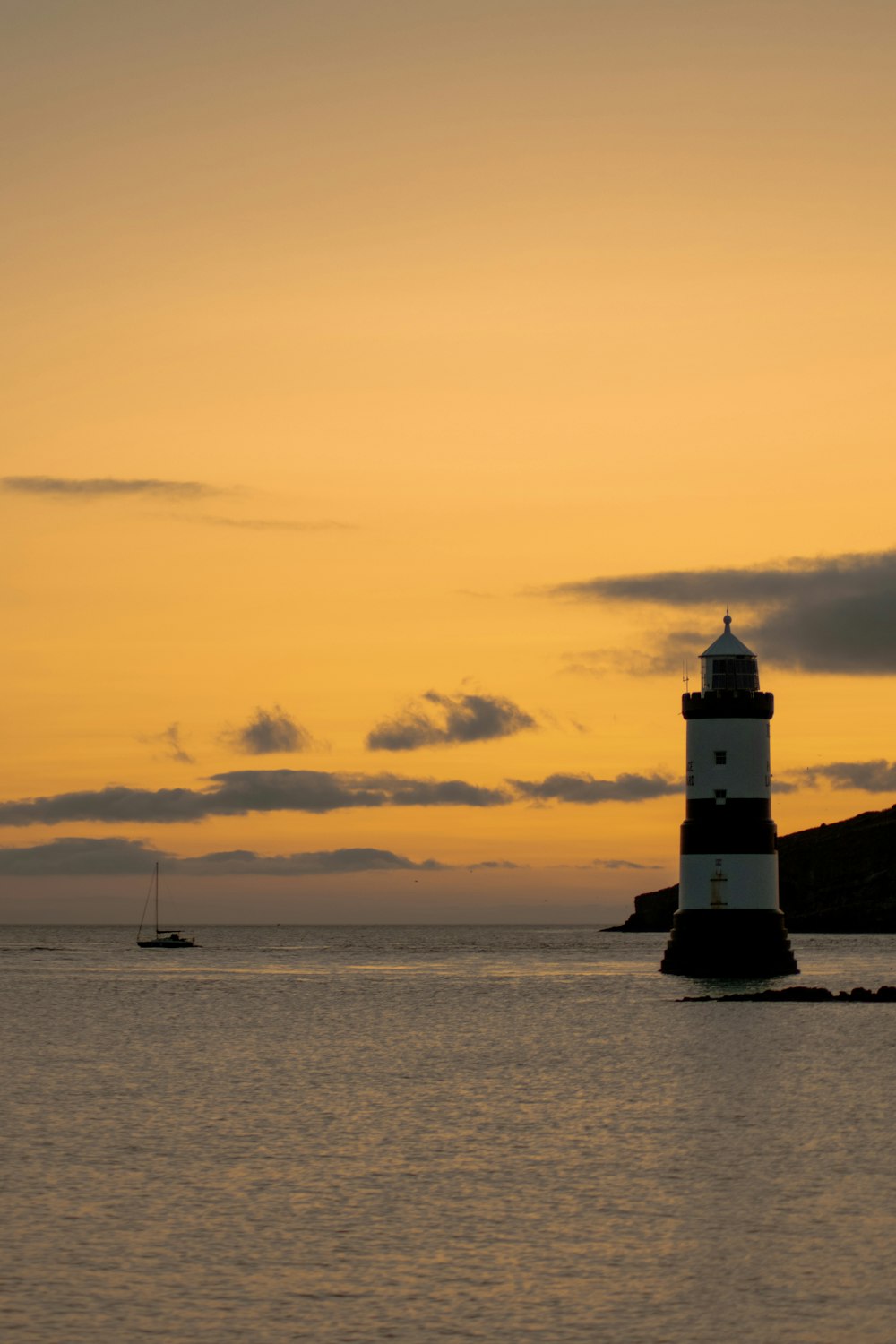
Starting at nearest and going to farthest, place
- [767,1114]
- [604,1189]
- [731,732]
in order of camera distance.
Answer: [604,1189] → [767,1114] → [731,732]

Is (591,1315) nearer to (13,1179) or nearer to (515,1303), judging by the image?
(515,1303)

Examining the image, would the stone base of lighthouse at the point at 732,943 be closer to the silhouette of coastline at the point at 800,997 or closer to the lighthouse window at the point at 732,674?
the silhouette of coastline at the point at 800,997

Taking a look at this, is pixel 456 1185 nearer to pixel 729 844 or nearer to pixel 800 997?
pixel 800 997

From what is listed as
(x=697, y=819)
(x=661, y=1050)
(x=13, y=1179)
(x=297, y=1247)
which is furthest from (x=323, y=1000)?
(x=297, y=1247)

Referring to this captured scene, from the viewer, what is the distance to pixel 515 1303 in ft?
75.6

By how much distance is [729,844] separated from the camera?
77062 millimetres

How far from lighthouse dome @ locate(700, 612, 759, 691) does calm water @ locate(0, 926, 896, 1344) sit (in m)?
16.8

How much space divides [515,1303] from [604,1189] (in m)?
8.50

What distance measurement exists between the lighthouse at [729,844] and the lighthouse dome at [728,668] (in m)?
0.51

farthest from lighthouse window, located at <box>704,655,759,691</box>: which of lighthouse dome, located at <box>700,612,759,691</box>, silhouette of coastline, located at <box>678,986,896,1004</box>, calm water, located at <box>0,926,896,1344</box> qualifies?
calm water, located at <box>0,926,896,1344</box>

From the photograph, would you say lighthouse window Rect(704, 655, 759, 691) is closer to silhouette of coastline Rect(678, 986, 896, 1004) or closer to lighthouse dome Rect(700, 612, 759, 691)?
lighthouse dome Rect(700, 612, 759, 691)

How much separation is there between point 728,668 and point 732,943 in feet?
41.4

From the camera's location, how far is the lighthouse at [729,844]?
77125 millimetres

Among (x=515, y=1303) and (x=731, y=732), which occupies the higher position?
(x=731, y=732)
